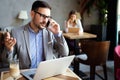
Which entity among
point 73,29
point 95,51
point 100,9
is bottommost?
point 95,51

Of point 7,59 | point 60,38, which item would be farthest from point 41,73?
point 60,38

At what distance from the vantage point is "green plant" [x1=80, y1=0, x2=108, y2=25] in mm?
5466

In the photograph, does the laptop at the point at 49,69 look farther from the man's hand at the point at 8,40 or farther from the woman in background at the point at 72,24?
the woman in background at the point at 72,24

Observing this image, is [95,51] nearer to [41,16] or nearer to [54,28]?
[54,28]

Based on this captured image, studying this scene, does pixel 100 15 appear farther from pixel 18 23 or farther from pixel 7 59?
pixel 7 59

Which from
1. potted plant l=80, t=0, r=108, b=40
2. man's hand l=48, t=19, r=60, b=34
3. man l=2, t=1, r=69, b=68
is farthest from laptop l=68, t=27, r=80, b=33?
man's hand l=48, t=19, r=60, b=34

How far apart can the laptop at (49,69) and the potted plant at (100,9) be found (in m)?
3.83

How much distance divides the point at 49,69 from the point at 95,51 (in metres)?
1.55

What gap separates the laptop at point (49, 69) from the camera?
4.99 ft

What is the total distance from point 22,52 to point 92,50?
4.36 feet

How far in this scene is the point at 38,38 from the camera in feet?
7.04

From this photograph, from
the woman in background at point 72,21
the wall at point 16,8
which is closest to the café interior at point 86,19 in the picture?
the wall at point 16,8

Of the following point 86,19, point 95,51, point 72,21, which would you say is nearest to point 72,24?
point 72,21

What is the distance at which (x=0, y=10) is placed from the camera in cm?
536
